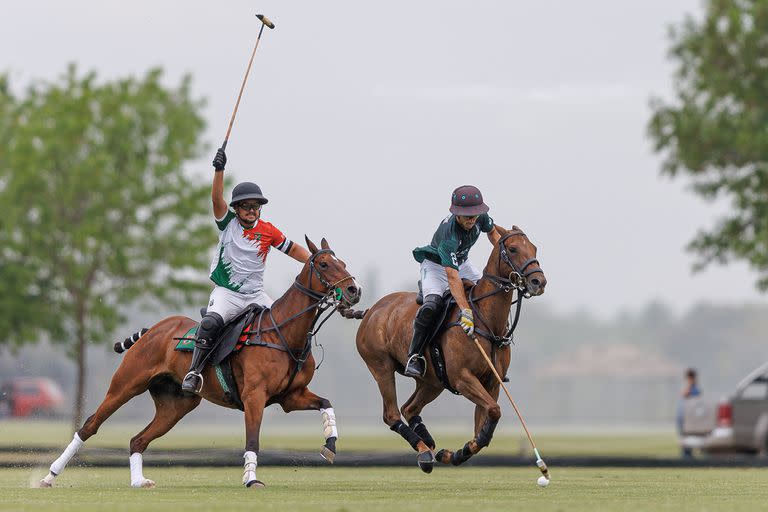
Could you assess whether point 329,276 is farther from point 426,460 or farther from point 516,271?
point 426,460

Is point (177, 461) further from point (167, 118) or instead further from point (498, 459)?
point (167, 118)

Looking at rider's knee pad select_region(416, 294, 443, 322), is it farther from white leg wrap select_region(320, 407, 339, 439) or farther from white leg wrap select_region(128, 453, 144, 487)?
white leg wrap select_region(128, 453, 144, 487)

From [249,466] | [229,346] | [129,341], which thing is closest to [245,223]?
[229,346]

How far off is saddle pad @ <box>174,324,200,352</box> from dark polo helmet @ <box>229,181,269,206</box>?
1306mm

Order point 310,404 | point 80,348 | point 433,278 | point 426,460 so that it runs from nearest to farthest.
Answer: point 310,404 < point 426,460 < point 433,278 < point 80,348

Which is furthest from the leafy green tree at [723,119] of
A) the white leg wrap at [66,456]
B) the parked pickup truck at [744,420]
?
the white leg wrap at [66,456]

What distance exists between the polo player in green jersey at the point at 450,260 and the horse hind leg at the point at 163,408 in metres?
2.24

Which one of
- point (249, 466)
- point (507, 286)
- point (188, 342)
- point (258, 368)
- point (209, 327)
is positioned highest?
point (507, 286)

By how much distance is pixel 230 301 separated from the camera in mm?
14789

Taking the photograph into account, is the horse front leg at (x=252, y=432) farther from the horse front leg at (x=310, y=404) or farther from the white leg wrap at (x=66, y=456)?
the white leg wrap at (x=66, y=456)

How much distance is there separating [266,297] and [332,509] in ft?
13.5

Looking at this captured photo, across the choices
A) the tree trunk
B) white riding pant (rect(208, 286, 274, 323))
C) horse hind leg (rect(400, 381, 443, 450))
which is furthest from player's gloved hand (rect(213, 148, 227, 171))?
the tree trunk

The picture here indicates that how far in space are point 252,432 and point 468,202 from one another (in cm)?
304

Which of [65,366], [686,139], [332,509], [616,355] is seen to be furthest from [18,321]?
[616,355]
